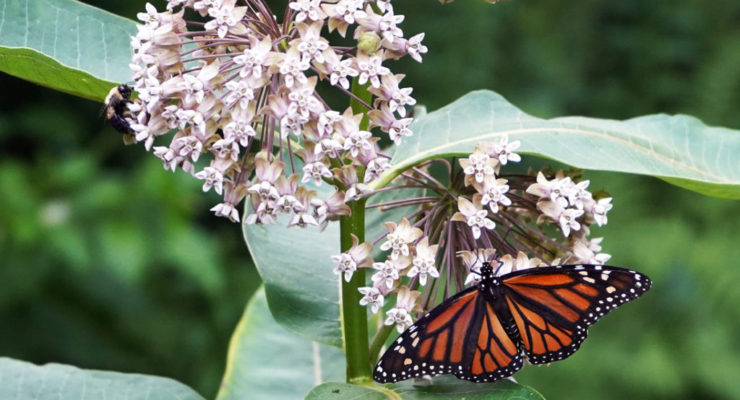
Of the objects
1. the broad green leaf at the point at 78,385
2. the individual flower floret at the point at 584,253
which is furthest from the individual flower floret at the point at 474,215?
the broad green leaf at the point at 78,385

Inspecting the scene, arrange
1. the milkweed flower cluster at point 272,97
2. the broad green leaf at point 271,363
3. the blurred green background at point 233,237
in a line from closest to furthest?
the milkweed flower cluster at point 272,97
the broad green leaf at point 271,363
the blurred green background at point 233,237

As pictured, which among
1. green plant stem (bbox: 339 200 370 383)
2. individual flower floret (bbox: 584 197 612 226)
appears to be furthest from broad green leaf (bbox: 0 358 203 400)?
individual flower floret (bbox: 584 197 612 226)

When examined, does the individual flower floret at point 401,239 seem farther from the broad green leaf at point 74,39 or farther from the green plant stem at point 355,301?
the broad green leaf at point 74,39

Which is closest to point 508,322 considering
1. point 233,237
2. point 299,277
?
point 299,277

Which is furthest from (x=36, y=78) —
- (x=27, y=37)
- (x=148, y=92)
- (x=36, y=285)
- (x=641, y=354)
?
(x=641, y=354)

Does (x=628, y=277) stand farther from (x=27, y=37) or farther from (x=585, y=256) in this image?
(x=27, y=37)

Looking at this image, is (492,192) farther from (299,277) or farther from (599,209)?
(299,277)
